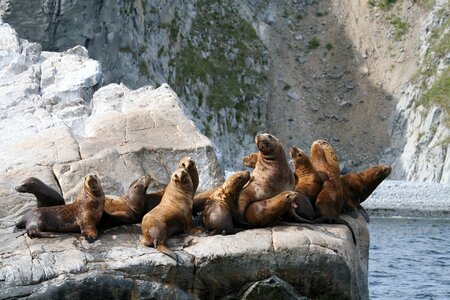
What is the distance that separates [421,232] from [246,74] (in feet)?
115

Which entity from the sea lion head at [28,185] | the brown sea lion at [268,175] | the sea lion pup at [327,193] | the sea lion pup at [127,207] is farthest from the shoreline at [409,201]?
the sea lion head at [28,185]

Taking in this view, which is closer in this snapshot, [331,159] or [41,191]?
[41,191]

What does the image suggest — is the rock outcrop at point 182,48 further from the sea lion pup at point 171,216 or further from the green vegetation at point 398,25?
the sea lion pup at point 171,216

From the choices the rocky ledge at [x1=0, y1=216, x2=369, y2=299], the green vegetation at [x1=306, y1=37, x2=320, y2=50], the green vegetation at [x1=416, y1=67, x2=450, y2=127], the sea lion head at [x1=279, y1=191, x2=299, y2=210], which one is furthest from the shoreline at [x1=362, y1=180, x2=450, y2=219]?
the rocky ledge at [x1=0, y1=216, x2=369, y2=299]

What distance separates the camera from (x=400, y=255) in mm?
28625

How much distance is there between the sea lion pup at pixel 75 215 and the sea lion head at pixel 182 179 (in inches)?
40.4

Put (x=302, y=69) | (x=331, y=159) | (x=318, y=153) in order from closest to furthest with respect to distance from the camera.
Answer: (x=318, y=153), (x=331, y=159), (x=302, y=69)

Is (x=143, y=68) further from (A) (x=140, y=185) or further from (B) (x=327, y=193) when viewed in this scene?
(A) (x=140, y=185)

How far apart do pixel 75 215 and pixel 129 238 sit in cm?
89

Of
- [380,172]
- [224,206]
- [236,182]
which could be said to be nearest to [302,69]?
[380,172]

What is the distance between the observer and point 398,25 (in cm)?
7206

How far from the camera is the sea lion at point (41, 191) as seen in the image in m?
13.1

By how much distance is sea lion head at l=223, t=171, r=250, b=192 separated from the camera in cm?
1296

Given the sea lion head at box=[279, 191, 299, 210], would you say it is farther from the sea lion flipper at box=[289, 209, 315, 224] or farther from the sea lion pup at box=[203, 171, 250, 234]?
the sea lion pup at box=[203, 171, 250, 234]
